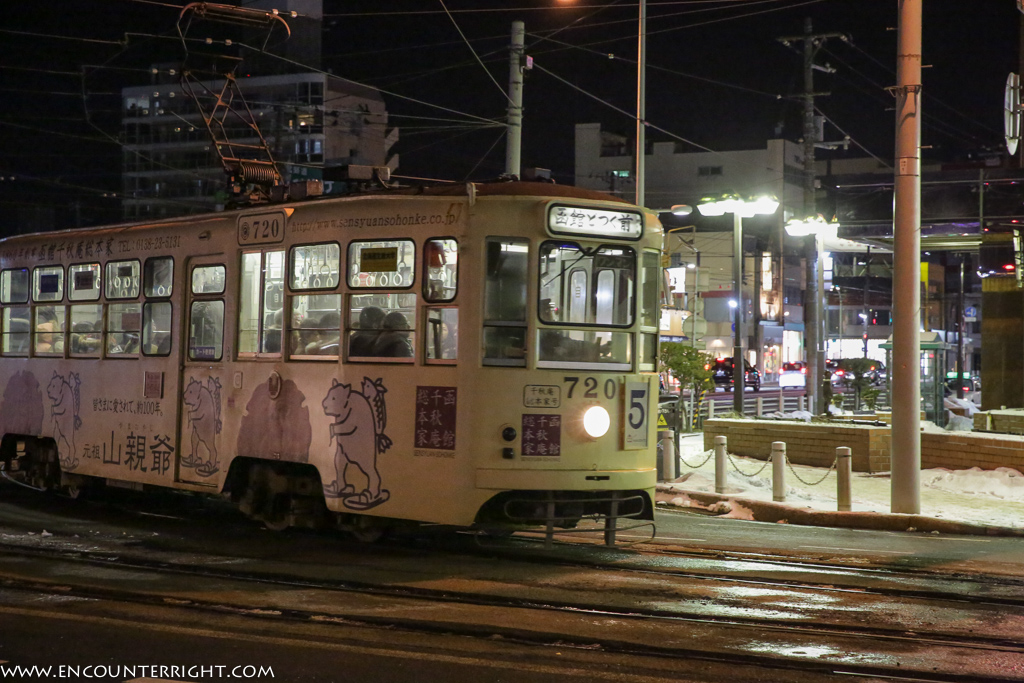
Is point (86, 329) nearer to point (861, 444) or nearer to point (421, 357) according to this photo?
point (421, 357)

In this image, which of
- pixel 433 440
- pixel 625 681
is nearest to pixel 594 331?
pixel 433 440

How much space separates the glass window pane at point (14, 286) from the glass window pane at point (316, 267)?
219 inches

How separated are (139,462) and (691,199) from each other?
67447 millimetres

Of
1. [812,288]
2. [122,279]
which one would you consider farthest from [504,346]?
[812,288]

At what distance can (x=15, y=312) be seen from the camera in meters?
14.1

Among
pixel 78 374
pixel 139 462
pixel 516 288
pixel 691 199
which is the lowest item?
pixel 139 462

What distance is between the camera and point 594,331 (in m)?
9.47

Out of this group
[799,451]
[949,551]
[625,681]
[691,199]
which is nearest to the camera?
[625,681]

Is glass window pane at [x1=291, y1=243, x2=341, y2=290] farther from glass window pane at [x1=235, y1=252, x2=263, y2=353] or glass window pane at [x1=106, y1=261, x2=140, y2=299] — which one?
glass window pane at [x1=106, y1=261, x2=140, y2=299]

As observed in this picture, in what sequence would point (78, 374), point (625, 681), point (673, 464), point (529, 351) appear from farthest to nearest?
point (673, 464), point (78, 374), point (529, 351), point (625, 681)

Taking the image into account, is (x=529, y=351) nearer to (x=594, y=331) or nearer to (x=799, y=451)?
(x=594, y=331)

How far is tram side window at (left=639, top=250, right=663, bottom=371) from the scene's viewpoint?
975 cm

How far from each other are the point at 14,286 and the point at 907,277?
A: 11.5 meters

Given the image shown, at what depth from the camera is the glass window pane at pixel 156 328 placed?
11.6 metres
